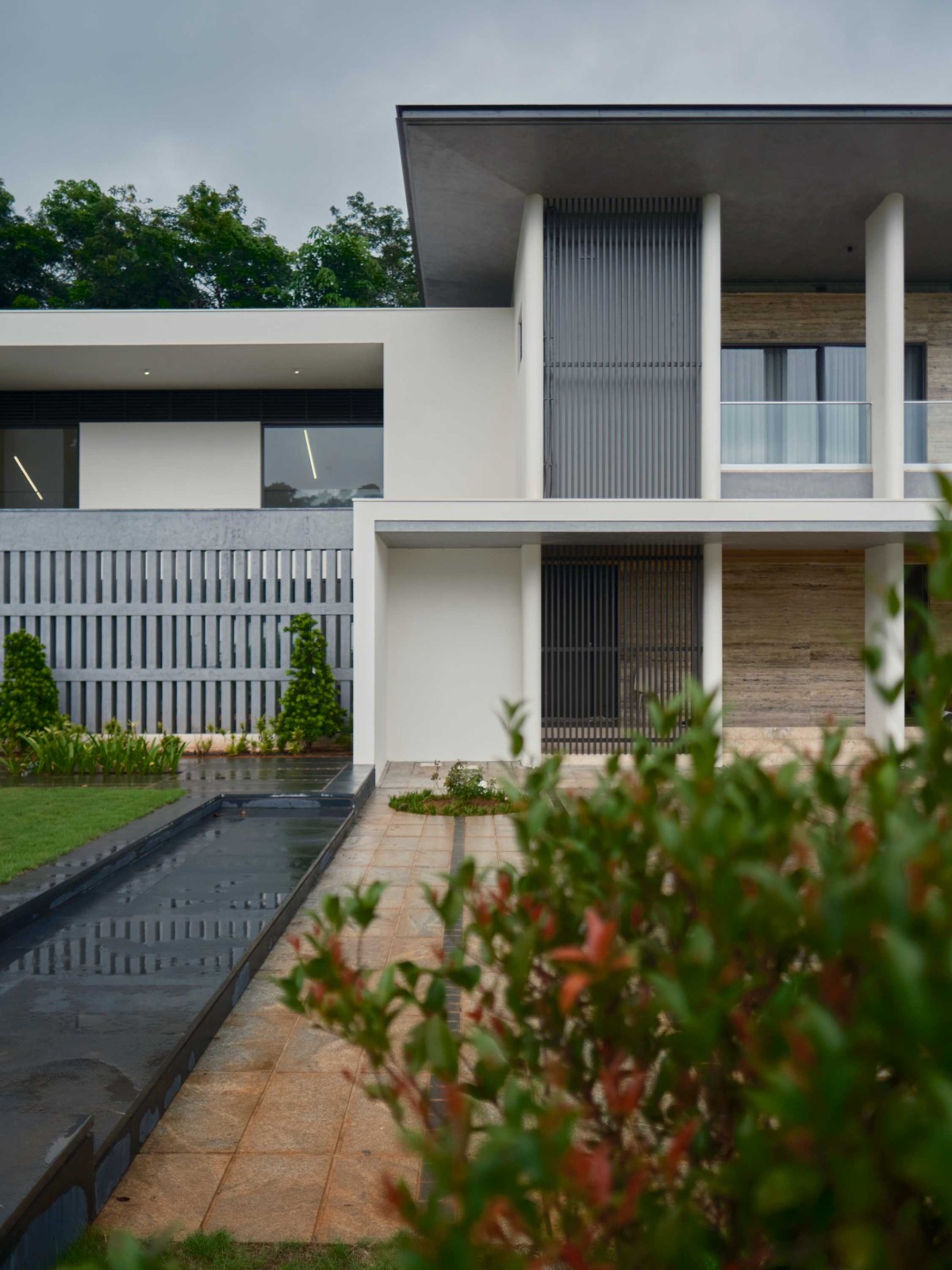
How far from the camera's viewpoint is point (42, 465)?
18.4 m

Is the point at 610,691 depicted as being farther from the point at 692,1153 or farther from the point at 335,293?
the point at 335,293

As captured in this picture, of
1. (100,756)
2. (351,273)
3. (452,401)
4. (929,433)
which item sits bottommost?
(100,756)

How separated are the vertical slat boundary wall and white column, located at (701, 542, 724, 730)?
557cm

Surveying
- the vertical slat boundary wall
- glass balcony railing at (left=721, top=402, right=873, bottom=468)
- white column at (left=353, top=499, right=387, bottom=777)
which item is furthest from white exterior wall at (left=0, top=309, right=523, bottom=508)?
glass balcony railing at (left=721, top=402, right=873, bottom=468)

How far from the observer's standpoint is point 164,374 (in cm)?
1703

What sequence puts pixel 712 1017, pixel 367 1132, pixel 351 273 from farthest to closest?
pixel 351 273 → pixel 367 1132 → pixel 712 1017

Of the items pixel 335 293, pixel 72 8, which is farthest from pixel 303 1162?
pixel 72 8

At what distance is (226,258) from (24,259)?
6750 mm

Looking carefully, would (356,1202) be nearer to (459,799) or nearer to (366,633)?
(459,799)

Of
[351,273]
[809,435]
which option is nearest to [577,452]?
[809,435]

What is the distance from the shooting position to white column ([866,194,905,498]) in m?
12.5

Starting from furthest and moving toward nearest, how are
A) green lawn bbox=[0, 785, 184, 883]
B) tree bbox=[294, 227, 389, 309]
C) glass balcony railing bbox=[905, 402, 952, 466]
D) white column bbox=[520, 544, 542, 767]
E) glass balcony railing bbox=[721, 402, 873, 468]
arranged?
tree bbox=[294, 227, 389, 309] < glass balcony railing bbox=[905, 402, 952, 466] < glass balcony railing bbox=[721, 402, 873, 468] < white column bbox=[520, 544, 542, 767] < green lawn bbox=[0, 785, 184, 883]

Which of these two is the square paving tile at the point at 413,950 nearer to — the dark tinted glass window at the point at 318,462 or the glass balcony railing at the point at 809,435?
the glass balcony railing at the point at 809,435

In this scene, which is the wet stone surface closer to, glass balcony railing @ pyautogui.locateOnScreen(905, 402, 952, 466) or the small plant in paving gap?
the small plant in paving gap
